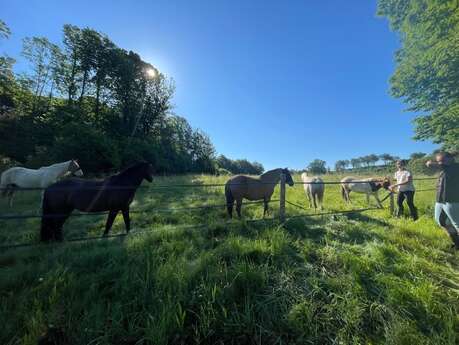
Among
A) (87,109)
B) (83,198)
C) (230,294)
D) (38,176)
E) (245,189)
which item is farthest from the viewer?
(87,109)

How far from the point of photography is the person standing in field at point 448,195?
10.8 feet

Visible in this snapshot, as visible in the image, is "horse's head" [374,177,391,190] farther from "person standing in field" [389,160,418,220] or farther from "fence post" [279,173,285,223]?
"fence post" [279,173,285,223]

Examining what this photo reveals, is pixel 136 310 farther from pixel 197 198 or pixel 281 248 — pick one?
pixel 197 198

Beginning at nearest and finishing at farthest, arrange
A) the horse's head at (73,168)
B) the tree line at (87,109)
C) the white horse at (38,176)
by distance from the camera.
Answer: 1. the white horse at (38,176)
2. the horse's head at (73,168)
3. the tree line at (87,109)

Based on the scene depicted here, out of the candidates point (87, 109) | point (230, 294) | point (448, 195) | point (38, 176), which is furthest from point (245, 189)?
point (87, 109)

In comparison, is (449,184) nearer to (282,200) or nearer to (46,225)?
(282,200)

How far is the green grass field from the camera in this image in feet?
5.08

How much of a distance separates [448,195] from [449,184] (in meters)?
0.21

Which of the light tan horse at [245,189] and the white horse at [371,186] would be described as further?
the white horse at [371,186]

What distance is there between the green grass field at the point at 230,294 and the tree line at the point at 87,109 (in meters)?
15.2

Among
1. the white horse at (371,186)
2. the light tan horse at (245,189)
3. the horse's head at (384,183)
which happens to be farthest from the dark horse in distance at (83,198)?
the horse's head at (384,183)

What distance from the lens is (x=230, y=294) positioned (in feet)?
6.36

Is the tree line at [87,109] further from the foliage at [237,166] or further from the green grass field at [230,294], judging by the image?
the foliage at [237,166]

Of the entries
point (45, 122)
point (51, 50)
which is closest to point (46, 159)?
point (45, 122)
